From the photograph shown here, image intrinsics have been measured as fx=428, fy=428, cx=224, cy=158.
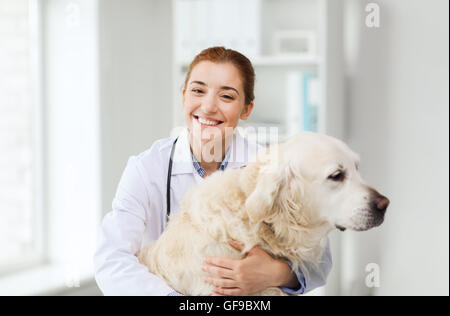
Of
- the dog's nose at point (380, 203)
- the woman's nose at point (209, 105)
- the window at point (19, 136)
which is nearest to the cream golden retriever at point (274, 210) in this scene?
the dog's nose at point (380, 203)

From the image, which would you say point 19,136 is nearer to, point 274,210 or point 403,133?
point 274,210

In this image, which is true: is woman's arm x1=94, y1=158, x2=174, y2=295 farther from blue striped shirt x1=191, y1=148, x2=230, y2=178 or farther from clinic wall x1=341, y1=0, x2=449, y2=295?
clinic wall x1=341, y1=0, x2=449, y2=295

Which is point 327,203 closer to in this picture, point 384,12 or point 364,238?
point 364,238

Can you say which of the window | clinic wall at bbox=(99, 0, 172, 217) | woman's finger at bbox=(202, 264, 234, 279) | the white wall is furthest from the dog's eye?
the window

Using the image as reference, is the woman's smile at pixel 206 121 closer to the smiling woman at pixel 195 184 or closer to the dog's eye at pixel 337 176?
the smiling woman at pixel 195 184

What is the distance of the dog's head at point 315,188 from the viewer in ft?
2.10

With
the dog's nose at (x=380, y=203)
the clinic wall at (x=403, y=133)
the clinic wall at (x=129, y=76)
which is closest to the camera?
the dog's nose at (x=380, y=203)

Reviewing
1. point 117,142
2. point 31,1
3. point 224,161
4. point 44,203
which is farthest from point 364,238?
point 31,1

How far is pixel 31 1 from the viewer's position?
0.88m

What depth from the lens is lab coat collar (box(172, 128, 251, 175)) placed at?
73cm

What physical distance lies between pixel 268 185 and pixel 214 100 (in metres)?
0.17

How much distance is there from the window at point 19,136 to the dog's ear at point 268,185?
21.0 inches

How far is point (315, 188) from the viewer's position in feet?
2.15

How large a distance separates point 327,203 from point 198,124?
9.9 inches
